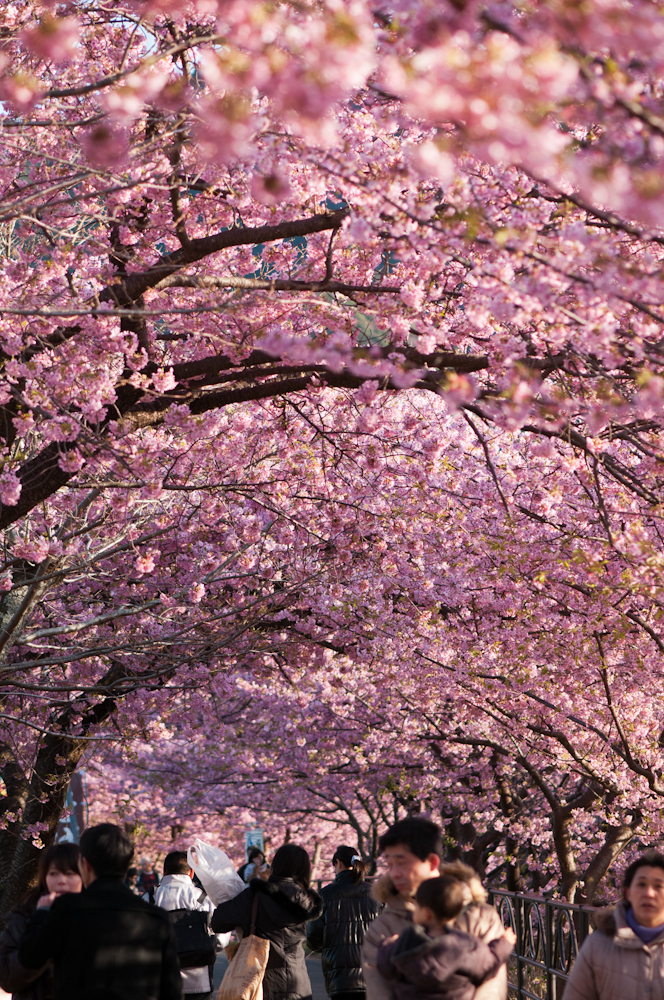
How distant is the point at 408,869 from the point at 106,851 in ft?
3.98

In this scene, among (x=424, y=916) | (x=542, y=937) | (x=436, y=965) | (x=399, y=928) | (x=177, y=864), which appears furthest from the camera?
(x=542, y=937)

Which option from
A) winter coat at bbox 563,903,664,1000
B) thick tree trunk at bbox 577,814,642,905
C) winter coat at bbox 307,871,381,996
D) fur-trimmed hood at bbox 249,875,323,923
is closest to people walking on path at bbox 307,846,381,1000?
winter coat at bbox 307,871,381,996

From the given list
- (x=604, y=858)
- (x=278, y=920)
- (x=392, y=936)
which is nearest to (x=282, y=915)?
(x=278, y=920)

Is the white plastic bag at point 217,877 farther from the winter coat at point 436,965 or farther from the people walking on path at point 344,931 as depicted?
the winter coat at point 436,965

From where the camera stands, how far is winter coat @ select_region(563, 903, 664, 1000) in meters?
4.33

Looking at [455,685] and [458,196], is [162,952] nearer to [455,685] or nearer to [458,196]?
[458,196]

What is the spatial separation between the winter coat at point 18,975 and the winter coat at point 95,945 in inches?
5.6

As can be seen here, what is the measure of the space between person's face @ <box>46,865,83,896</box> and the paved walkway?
1022 cm

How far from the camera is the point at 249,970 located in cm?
672

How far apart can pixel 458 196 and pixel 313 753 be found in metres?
17.9

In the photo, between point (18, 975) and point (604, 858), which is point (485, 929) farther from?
point (604, 858)

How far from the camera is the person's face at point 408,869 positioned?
13.8 ft

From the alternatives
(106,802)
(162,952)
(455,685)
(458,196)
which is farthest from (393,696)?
(106,802)

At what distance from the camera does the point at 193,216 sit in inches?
328
